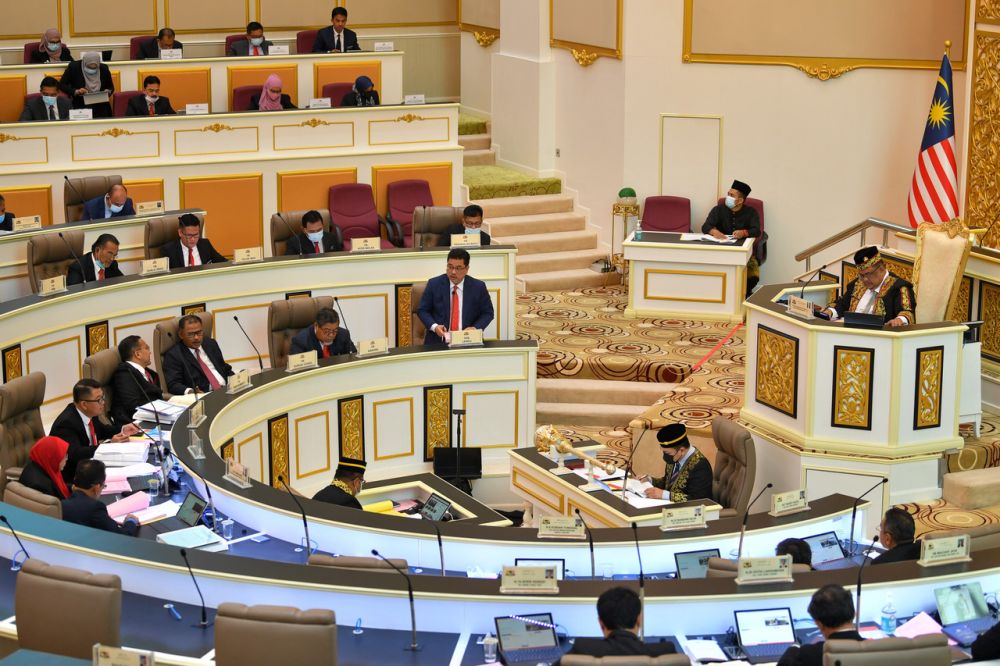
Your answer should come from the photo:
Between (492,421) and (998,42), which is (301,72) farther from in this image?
(998,42)

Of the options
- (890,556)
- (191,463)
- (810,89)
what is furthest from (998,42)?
(191,463)

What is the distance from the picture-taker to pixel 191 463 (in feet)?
22.7

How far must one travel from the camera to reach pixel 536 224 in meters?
14.2

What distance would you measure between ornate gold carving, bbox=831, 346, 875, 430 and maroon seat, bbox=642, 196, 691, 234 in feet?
15.8

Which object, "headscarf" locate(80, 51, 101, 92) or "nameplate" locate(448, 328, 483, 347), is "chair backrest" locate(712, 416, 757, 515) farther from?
"headscarf" locate(80, 51, 101, 92)

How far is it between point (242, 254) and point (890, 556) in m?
6.00

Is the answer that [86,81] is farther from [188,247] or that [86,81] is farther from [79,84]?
[188,247]

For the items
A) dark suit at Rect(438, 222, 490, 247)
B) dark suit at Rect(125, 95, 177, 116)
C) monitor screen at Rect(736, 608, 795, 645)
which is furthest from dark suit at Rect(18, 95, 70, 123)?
monitor screen at Rect(736, 608, 795, 645)

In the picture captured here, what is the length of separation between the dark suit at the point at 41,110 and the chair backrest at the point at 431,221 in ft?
11.4

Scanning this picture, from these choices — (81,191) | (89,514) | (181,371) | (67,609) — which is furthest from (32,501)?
(81,191)

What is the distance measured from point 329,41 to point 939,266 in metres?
7.41

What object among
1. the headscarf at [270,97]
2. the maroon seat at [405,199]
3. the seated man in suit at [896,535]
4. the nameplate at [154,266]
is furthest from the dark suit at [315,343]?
the seated man in suit at [896,535]

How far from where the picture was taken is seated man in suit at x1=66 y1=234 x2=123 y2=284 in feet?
33.0

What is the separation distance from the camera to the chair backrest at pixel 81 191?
11.7 m
